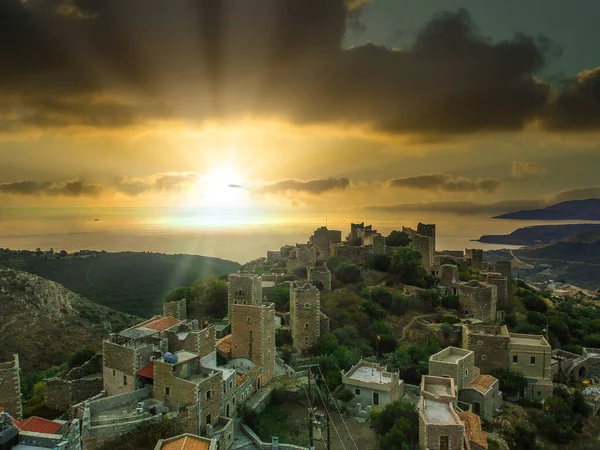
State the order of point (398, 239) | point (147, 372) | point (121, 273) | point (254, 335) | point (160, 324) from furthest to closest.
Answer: point (121, 273)
point (398, 239)
point (254, 335)
point (160, 324)
point (147, 372)

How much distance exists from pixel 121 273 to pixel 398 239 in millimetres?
40735

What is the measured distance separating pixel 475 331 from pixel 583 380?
326 inches

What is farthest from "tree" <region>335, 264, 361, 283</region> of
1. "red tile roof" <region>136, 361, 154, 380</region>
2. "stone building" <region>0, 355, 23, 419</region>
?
"stone building" <region>0, 355, 23, 419</region>

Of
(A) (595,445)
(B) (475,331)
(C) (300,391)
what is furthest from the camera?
(B) (475,331)

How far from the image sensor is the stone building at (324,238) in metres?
42.8

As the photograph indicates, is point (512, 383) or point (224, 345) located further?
point (512, 383)

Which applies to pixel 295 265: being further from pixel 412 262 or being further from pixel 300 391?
pixel 300 391

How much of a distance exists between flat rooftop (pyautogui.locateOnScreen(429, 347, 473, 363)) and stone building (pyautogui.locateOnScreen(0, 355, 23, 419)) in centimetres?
1725

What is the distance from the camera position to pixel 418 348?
86.1 ft

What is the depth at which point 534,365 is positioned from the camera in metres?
24.0

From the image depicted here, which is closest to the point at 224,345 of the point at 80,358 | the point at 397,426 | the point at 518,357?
the point at 80,358

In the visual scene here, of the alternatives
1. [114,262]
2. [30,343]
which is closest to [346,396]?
[30,343]

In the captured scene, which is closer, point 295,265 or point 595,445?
point 595,445

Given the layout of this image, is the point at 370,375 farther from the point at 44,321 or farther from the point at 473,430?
the point at 44,321
